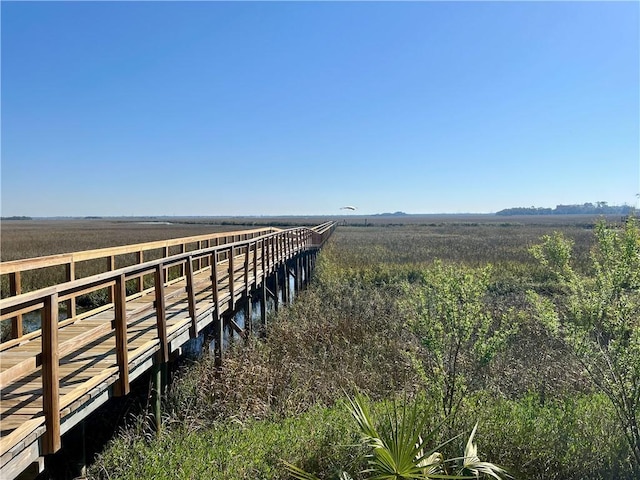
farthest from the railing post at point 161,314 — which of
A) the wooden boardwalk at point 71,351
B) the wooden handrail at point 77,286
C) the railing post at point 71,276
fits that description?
the railing post at point 71,276

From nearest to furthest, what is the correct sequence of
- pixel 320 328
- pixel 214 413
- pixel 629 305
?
1. pixel 629 305
2. pixel 214 413
3. pixel 320 328

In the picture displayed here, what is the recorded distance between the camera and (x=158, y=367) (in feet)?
18.0

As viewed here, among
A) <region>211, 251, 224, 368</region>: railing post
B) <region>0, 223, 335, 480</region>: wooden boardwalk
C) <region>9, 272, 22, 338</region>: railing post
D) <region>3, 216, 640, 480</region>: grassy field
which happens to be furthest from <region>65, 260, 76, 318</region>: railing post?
<region>211, 251, 224, 368</region>: railing post

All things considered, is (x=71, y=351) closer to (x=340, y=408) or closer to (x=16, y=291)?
(x=16, y=291)

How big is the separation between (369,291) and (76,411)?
522 inches

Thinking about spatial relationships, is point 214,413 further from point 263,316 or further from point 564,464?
point 263,316

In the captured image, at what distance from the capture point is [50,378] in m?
3.17

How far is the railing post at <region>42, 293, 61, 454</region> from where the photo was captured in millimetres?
3172

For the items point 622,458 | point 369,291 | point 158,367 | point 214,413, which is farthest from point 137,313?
point 369,291

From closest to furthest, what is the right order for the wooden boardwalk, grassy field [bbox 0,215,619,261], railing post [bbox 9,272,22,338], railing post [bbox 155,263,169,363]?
the wooden boardwalk < railing post [bbox 9,272,22,338] < railing post [bbox 155,263,169,363] < grassy field [bbox 0,215,619,261]

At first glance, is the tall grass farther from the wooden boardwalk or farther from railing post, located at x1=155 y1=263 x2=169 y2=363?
railing post, located at x1=155 y1=263 x2=169 y2=363

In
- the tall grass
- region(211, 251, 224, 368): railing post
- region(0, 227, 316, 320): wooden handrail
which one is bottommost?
the tall grass

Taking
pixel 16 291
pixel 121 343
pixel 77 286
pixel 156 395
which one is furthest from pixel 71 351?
pixel 156 395

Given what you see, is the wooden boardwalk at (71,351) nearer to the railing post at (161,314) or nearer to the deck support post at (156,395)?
the railing post at (161,314)
